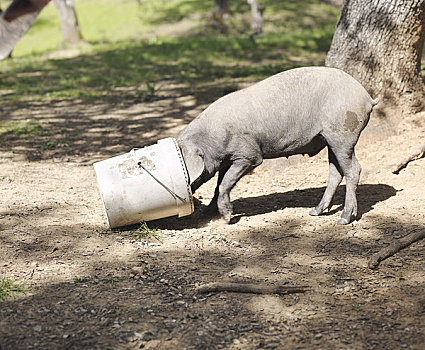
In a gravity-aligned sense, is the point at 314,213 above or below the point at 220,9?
above

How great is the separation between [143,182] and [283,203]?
1.70 metres

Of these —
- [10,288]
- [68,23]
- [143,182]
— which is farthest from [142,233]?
[68,23]

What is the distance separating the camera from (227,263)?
4.39m

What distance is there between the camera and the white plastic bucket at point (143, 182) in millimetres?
4719

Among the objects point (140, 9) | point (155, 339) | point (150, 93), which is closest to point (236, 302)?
point (155, 339)

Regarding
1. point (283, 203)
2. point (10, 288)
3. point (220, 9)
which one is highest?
point (10, 288)

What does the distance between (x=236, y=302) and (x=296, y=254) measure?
96 centimetres

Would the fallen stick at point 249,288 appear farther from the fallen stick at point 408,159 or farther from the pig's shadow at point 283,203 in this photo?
the fallen stick at point 408,159

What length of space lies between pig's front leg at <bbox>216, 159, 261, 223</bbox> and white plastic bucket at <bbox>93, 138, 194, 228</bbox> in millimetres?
412

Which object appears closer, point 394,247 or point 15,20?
point 15,20

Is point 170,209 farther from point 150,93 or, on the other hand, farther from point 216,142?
point 150,93

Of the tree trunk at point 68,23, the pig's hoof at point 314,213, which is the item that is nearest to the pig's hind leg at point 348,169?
the pig's hoof at point 314,213

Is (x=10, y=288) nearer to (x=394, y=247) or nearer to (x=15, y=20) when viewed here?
(x=15, y=20)

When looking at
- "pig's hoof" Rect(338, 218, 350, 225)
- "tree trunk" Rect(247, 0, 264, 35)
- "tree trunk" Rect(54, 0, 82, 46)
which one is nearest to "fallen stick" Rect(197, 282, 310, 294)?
"pig's hoof" Rect(338, 218, 350, 225)
